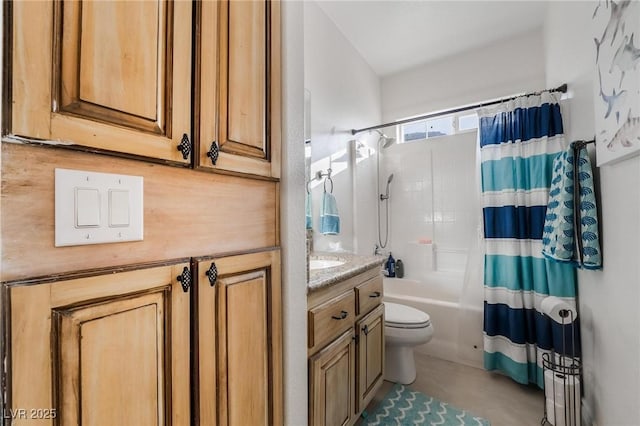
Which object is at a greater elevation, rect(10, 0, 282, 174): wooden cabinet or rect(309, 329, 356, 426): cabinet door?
rect(10, 0, 282, 174): wooden cabinet

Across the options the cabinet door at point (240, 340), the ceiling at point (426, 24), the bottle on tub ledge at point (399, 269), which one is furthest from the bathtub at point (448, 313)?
the ceiling at point (426, 24)

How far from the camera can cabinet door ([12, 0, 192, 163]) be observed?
450 mm

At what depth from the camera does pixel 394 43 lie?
2.65 m

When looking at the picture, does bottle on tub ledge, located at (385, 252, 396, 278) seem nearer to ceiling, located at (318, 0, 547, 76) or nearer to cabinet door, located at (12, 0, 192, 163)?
ceiling, located at (318, 0, 547, 76)

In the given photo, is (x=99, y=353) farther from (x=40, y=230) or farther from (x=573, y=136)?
(x=573, y=136)

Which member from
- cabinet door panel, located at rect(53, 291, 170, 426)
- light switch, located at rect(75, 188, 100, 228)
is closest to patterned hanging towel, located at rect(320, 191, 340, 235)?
cabinet door panel, located at rect(53, 291, 170, 426)

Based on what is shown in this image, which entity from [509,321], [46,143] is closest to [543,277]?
[509,321]

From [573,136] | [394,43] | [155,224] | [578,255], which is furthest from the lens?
[394,43]

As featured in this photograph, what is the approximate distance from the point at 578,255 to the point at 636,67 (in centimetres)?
88

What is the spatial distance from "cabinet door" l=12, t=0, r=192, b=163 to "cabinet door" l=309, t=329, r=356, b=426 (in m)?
0.99

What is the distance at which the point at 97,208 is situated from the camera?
20.8 inches

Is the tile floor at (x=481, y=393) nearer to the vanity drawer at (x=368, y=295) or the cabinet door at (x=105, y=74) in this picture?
the vanity drawer at (x=368, y=295)

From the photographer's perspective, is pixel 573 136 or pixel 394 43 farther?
pixel 394 43

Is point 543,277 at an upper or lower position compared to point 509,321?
upper
